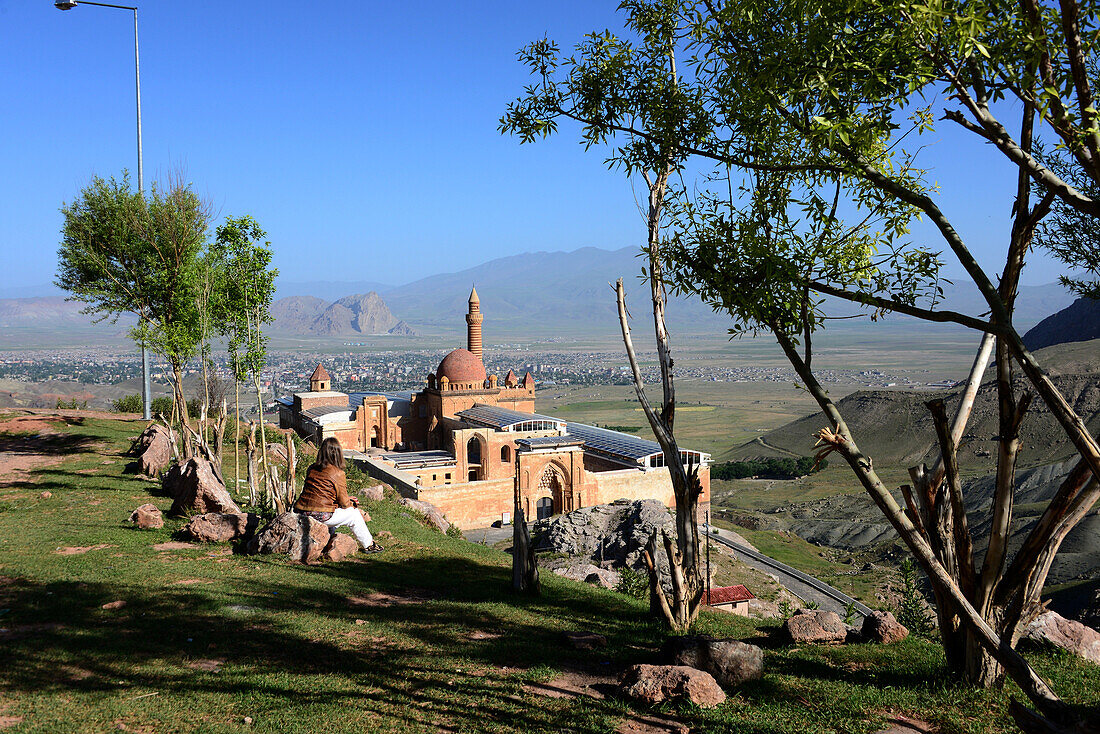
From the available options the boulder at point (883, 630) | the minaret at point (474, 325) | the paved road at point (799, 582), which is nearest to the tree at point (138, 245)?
the boulder at point (883, 630)

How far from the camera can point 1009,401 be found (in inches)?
264

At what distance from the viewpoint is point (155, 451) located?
20.2 m

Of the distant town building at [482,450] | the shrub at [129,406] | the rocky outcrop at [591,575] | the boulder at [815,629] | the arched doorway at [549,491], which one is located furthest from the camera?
the shrub at [129,406]

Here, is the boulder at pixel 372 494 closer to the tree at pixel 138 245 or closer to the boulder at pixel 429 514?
the boulder at pixel 429 514

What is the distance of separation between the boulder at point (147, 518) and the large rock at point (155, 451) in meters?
6.22

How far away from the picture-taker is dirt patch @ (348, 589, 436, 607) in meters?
10.4

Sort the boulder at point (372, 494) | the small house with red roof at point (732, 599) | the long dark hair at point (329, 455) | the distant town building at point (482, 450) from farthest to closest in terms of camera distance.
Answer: the distant town building at point (482, 450) < the boulder at point (372, 494) < the small house with red roof at point (732, 599) < the long dark hair at point (329, 455)

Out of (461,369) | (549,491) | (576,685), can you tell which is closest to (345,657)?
(576,685)

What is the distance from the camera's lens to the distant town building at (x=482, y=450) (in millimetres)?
35094

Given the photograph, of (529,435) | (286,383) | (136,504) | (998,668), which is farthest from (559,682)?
(286,383)

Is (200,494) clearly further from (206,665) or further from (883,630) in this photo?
(883,630)

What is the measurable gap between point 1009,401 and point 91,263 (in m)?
23.9

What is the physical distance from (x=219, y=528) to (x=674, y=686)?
9755 millimetres

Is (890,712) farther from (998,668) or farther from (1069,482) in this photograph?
(1069,482)
